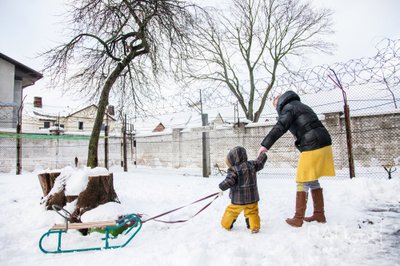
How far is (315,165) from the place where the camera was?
3.07m

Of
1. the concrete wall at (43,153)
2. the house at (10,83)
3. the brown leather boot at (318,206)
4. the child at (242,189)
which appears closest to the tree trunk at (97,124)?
the child at (242,189)

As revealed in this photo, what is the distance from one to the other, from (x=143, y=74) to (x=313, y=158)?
4.89 metres

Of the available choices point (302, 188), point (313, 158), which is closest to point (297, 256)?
point (302, 188)

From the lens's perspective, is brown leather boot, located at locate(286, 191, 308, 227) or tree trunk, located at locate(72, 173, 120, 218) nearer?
brown leather boot, located at locate(286, 191, 308, 227)

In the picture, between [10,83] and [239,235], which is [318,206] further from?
[10,83]

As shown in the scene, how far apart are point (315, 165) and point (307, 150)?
0.21 m

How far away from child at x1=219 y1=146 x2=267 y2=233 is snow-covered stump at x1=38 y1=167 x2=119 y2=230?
195 cm

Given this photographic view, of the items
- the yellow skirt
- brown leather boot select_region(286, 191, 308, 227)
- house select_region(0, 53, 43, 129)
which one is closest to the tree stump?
brown leather boot select_region(286, 191, 308, 227)

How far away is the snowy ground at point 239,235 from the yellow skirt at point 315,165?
62cm

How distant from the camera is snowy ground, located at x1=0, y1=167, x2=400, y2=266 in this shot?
2.24 metres

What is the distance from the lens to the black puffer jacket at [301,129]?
3.11 m

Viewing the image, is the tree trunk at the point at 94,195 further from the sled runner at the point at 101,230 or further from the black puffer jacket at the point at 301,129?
the black puffer jacket at the point at 301,129

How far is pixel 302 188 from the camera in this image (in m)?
3.16

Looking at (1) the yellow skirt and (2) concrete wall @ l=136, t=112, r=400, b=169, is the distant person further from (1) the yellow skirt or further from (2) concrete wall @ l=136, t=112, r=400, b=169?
(2) concrete wall @ l=136, t=112, r=400, b=169
